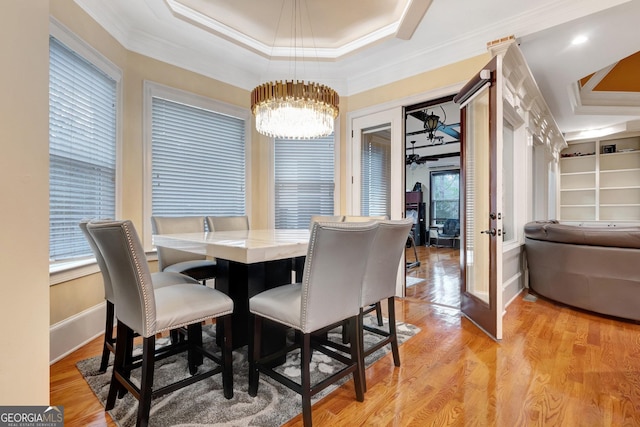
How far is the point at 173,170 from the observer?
11.0ft

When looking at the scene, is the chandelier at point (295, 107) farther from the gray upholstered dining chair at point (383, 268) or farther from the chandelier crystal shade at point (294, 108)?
the gray upholstered dining chair at point (383, 268)

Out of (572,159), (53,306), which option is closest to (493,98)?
(53,306)

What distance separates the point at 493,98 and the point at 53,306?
3.70 metres

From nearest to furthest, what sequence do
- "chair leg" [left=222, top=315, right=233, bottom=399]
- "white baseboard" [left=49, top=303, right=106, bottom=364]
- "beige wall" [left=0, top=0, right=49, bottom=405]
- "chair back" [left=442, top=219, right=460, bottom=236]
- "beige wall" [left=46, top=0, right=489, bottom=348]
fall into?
"beige wall" [left=0, top=0, right=49, bottom=405] < "chair leg" [left=222, top=315, right=233, bottom=399] < "white baseboard" [left=49, top=303, right=106, bottom=364] < "beige wall" [left=46, top=0, right=489, bottom=348] < "chair back" [left=442, top=219, right=460, bottom=236]

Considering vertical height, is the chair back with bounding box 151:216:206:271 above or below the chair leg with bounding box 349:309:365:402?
above

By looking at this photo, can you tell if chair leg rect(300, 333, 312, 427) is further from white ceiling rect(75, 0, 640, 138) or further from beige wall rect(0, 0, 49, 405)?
white ceiling rect(75, 0, 640, 138)

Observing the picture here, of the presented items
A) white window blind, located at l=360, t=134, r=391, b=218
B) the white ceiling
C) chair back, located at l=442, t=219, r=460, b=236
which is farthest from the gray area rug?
chair back, located at l=442, t=219, r=460, b=236

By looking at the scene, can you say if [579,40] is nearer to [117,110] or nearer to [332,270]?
[332,270]

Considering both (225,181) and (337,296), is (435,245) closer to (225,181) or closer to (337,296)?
(225,181)

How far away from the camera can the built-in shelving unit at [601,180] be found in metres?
5.98

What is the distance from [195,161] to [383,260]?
2618 mm

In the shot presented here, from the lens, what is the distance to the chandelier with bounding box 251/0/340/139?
238 centimetres

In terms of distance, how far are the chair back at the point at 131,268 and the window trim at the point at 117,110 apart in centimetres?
112

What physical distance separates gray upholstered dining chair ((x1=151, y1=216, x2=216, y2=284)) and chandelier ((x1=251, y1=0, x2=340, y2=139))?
3.74 ft
